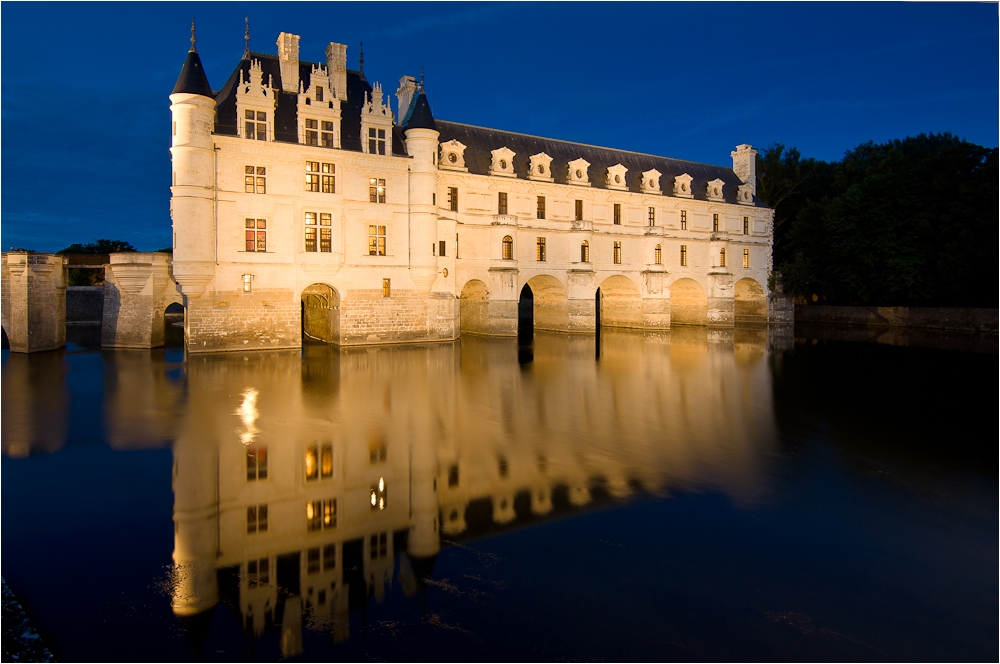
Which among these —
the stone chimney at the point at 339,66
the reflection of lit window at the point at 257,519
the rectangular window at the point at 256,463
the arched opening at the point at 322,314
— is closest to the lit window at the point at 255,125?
the stone chimney at the point at 339,66

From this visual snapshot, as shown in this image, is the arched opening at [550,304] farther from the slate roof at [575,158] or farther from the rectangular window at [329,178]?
the rectangular window at [329,178]

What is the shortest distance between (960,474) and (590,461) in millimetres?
6300

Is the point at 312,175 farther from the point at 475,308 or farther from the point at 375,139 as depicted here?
the point at 475,308

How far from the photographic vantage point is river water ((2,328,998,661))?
5969mm

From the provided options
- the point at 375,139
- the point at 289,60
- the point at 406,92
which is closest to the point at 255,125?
the point at 289,60

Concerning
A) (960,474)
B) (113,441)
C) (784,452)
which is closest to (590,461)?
(784,452)

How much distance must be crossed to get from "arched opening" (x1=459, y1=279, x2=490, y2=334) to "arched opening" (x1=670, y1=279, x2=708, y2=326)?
619 inches

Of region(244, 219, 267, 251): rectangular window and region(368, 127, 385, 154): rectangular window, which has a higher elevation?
region(368, 127, 385, 154): rectangular window

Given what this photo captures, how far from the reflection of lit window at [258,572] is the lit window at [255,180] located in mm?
23012

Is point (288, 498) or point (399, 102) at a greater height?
point (399, 102)

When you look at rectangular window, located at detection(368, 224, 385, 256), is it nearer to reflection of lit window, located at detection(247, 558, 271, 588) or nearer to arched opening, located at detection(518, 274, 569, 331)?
arched opening, located at detection(518, 274, 569, 331)

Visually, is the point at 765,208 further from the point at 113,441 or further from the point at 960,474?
the point at 113,441

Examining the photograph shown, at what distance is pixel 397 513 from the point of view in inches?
356

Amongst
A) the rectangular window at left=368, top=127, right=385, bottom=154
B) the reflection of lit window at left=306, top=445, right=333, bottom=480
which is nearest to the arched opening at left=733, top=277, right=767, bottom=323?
the rectangular window at left=368, top=127, right=385, bottom=154
